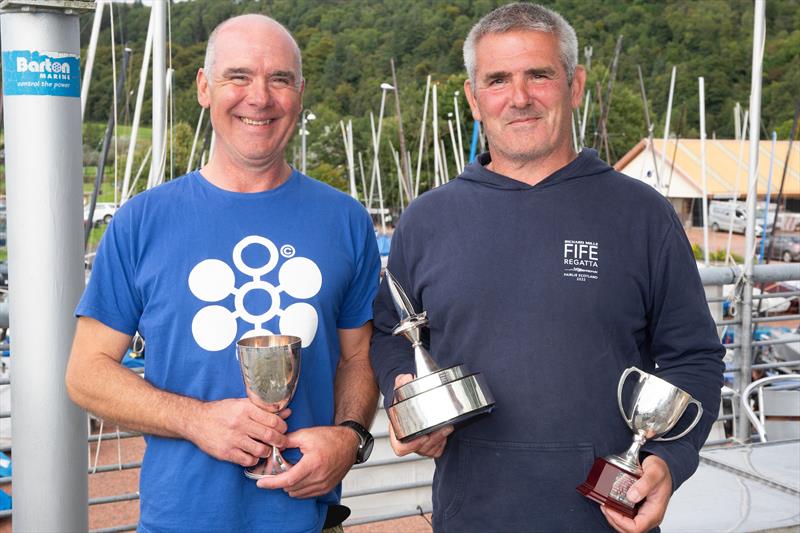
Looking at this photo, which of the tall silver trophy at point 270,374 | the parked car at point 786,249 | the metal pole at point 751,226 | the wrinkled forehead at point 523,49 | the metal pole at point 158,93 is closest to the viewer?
the tall silver trophy at point 270,374

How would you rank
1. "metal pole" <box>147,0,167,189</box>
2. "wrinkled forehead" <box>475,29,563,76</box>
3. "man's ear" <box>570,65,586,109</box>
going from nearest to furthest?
"wrinkled forehead" <box>475,29,563,76</box>
"man's ear" <box>570,65,586,109</box>
"metal pole" <box>147,0,167,189</box>

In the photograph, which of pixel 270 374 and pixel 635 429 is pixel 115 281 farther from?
pixel 635 429

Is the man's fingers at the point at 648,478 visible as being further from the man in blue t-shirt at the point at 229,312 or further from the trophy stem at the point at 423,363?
the man in blue t-shirt at the point at 229,312

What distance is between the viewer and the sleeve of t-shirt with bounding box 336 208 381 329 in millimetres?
2377

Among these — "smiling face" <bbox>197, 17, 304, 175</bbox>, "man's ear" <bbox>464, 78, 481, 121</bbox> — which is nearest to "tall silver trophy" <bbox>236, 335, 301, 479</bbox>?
"smiling face" <bbox>197, 17, 304, 175</bbox>

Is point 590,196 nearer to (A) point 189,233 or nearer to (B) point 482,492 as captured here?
(B) point 482,492

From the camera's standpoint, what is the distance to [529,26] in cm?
223

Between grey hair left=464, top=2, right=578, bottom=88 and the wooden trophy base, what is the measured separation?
102cm

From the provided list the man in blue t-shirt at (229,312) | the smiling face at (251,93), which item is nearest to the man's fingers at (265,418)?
the man in blue t-shirt at (229,312)

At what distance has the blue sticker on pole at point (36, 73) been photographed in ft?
7.39

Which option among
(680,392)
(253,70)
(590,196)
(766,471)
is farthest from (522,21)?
(766,471)

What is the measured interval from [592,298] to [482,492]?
1.87ft

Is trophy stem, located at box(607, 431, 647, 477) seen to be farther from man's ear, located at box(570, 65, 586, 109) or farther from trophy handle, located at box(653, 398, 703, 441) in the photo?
man's ear, located at box(570, 65, 586, 109)

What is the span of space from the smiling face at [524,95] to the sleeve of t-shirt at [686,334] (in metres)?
0.41
